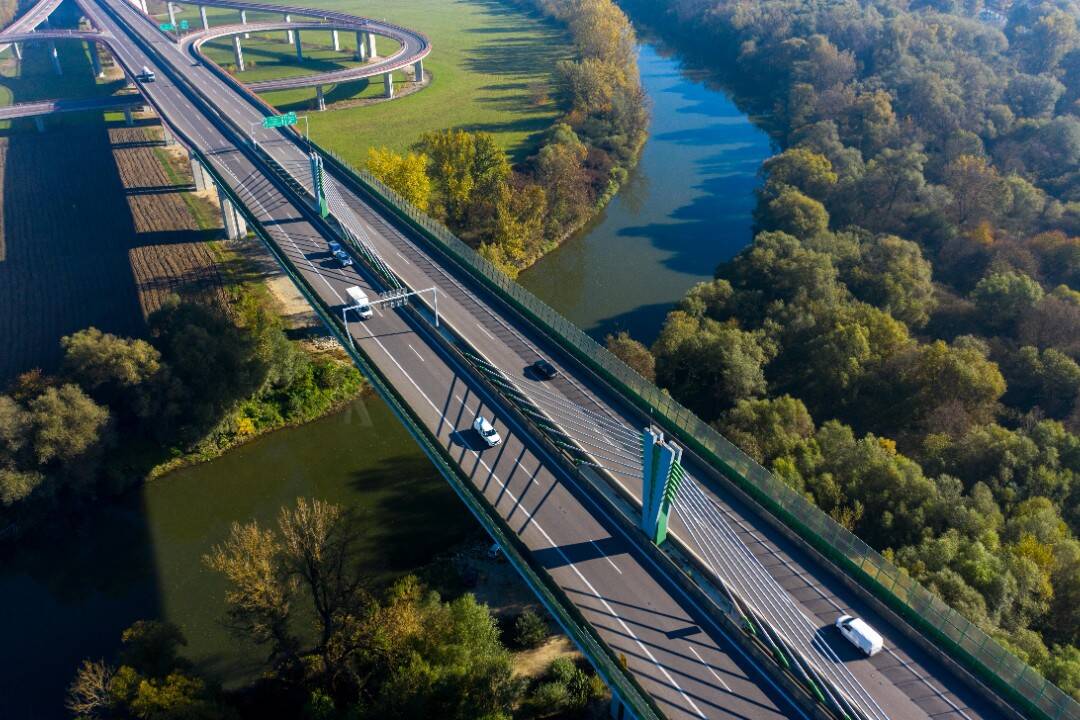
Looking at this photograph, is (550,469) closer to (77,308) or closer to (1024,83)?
(77,308)

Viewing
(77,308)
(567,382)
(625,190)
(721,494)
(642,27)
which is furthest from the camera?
(642,27)

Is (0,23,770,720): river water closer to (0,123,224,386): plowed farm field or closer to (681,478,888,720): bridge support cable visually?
(0,123,224,386): plowed farm field

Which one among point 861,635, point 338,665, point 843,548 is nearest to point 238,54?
point 338,665

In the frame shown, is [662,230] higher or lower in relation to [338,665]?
higher

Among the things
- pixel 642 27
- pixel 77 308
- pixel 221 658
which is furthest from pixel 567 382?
pixel 642 27

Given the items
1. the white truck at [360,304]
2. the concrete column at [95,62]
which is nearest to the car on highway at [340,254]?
the white truck at [360,304]

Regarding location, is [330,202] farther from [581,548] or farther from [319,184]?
[581,548]

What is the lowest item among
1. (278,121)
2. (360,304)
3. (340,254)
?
(360,304)
